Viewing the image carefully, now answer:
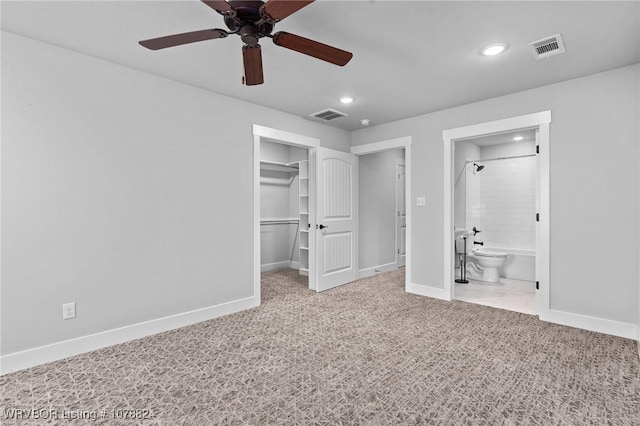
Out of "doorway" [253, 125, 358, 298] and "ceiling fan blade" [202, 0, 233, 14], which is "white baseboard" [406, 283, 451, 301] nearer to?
"doorway" [253, 125, 358, 298]

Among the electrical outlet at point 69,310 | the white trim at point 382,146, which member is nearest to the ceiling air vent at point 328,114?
the white trim at point 382,146

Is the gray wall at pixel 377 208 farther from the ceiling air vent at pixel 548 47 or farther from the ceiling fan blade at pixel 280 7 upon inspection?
the ceiling fan blade at pixel 280 7

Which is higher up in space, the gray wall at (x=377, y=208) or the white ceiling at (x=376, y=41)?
the white ceiling at (x=376, y=41)

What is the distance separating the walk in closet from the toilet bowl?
283 centimetres

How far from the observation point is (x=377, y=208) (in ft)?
18.5

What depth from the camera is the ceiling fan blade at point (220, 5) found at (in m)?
1.58

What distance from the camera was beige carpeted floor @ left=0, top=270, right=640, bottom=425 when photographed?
1.85m

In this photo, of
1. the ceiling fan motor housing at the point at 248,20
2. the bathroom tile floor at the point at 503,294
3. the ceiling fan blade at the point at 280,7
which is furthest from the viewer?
the bathroom tile floor at the point at 503,294

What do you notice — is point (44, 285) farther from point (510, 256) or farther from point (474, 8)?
point (510, 256)

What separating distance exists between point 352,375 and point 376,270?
11.2 ft

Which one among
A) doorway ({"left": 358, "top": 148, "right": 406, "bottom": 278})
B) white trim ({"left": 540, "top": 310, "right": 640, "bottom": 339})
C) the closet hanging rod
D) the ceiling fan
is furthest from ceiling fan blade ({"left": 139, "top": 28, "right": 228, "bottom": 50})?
the closet hanging rod

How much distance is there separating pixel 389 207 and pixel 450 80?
3020mm

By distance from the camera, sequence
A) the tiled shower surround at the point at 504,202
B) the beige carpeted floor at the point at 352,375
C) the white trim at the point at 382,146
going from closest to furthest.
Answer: the beige carpeted floor at the point at 352,375 → the white trim at the point at 382,146 → the tiled shower surround at the point at 504,202

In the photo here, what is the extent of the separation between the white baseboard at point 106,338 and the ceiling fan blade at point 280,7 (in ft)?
9.15
